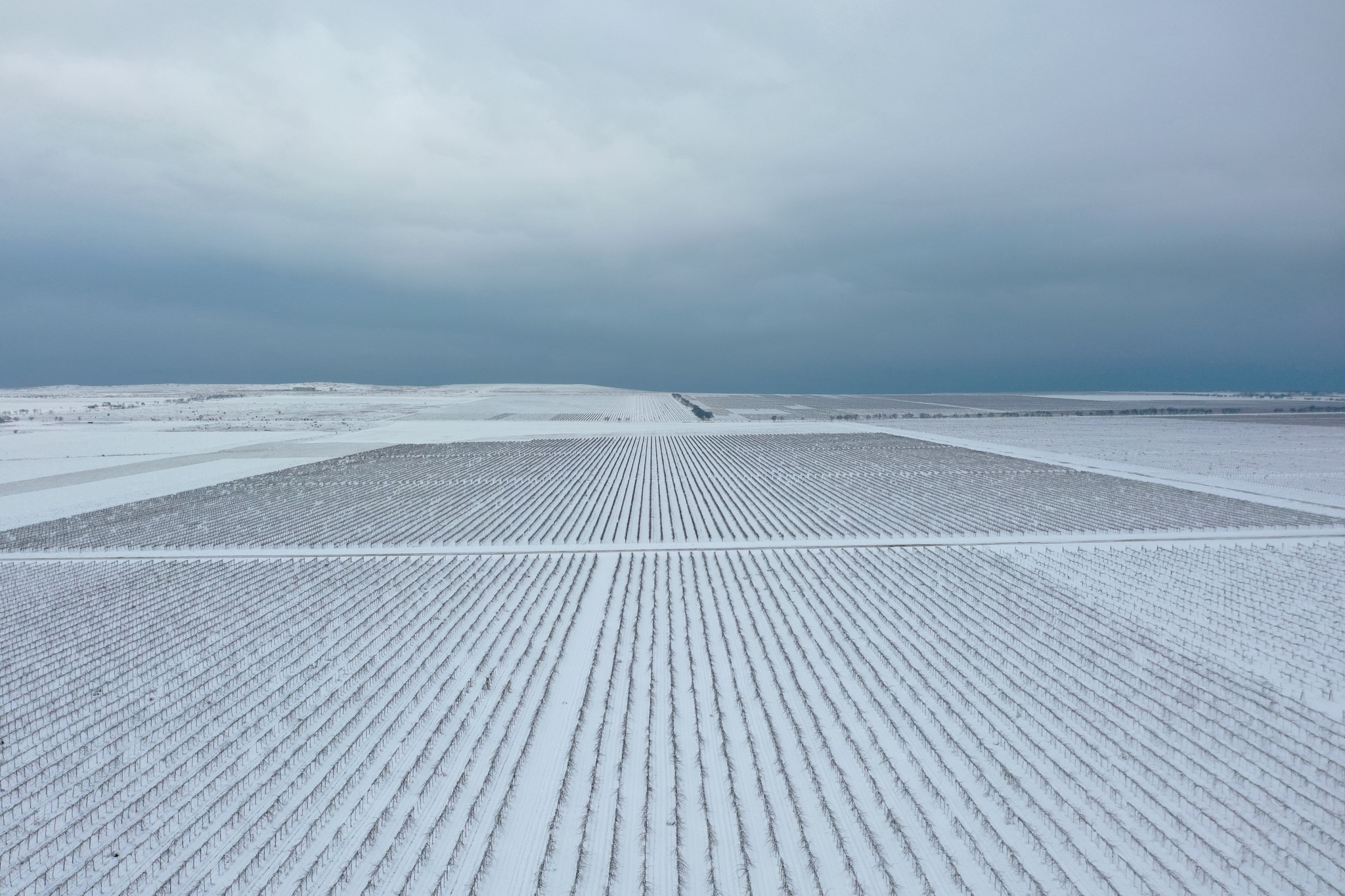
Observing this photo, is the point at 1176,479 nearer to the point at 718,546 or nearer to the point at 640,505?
the point at 718,546

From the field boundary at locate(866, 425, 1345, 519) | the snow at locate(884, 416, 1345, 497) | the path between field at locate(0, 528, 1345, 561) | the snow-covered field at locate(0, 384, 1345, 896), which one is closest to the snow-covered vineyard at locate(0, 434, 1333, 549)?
the snow-covered field at locate(0, 384, 1345, 896)

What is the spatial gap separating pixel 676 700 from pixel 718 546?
7.72 meters

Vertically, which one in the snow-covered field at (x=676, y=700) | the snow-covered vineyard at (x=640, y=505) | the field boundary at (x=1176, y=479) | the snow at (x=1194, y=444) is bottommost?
the snow-covered field at (x=676, y=700)

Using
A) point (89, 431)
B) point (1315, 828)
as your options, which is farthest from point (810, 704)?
point (89, 431)

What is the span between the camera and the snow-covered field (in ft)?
19.6

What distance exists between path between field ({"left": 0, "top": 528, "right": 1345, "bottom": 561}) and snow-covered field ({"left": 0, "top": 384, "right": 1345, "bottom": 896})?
0.13m

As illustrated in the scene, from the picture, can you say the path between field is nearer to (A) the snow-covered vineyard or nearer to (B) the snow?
(A) the snow-covered vineyard

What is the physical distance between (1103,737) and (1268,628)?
18.0ft

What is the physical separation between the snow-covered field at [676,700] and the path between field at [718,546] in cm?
13

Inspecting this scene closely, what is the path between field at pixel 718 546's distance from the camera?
1572 cm

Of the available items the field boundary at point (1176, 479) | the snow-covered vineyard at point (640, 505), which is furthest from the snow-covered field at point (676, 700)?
the field boundary at point (1176, 479)

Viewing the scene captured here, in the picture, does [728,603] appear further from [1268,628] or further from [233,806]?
[1268,628]

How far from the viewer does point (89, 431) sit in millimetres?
43562

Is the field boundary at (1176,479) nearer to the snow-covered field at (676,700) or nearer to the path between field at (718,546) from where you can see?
the snow-covered field at (676,700)
